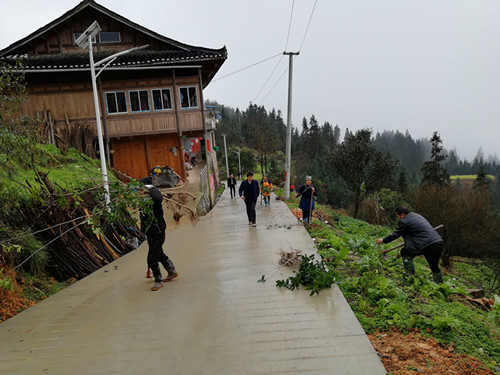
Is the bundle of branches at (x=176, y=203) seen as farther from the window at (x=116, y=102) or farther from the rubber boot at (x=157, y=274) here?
Result: the window at (x=116, y=102)

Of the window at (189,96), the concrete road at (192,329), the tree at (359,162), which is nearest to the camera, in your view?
the concrete road at (192,329)

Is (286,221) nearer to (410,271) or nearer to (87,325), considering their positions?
(410,271)

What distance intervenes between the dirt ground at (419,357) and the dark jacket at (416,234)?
2.32 metres

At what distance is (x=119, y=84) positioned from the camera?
1714 cm

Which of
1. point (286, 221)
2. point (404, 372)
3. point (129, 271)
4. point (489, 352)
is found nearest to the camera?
point (404, 372)

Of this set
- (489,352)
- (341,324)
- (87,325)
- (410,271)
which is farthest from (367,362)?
(87,325)

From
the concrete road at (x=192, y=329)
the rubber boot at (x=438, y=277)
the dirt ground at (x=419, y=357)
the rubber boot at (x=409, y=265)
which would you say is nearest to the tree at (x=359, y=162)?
the rubber boot at (x=438, y=277)

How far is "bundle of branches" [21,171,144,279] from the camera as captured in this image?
671 centimetres

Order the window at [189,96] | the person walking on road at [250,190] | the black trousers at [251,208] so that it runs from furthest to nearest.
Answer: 1. the window at [189,96]
2. the black trousers at [251,208]
3. the person walking on road at [250,190]

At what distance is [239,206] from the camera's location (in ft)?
53.2

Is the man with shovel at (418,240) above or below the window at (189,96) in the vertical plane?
below

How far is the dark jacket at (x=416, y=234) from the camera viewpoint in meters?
5.93

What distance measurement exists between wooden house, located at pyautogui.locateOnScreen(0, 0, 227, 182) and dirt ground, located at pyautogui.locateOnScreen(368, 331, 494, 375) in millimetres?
15159

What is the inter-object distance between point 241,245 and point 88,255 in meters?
3.82
